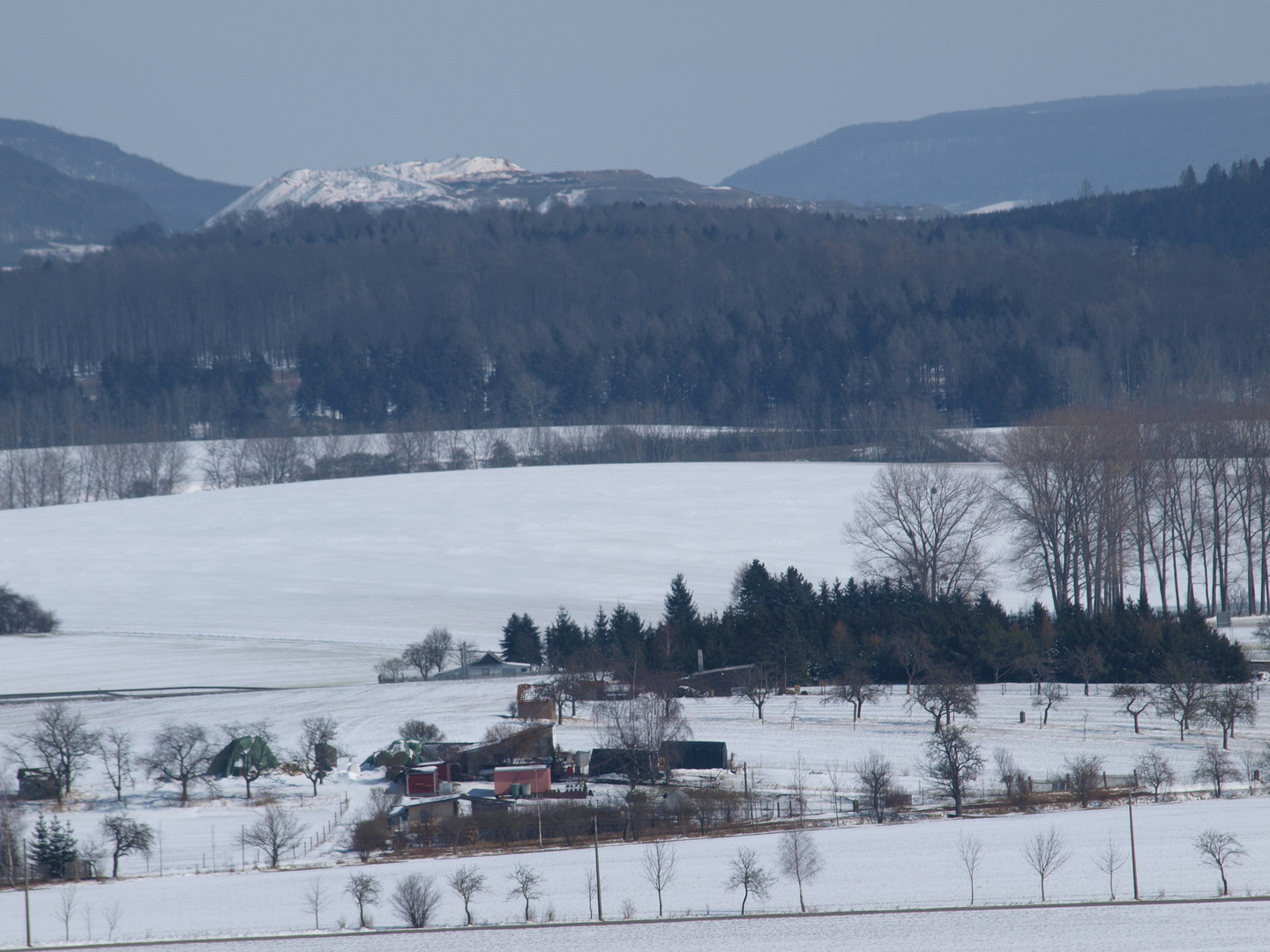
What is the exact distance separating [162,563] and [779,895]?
4479 cm

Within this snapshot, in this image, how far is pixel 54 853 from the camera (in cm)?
2631

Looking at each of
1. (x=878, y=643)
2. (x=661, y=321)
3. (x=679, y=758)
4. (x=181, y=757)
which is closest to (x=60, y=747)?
(x=181, y=757)

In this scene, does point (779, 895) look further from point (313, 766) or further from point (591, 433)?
point (591, 433)

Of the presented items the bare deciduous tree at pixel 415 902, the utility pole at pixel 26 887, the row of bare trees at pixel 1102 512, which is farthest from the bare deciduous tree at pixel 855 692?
the utility pole at pixel 26 887

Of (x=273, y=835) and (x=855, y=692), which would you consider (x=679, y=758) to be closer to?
(x=855, y=692)

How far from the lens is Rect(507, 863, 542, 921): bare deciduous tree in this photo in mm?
23250

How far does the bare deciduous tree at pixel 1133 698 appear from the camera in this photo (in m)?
35.7

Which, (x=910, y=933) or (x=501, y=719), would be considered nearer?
(x=910, y=933)

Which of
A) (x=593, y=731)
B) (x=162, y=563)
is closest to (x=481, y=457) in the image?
(x=162, y=563)

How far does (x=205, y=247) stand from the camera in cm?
17275

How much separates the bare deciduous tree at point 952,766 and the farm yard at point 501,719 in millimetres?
457

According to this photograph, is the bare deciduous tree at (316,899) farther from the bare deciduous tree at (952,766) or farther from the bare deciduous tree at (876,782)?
the bare deciduous tree at (952,766)

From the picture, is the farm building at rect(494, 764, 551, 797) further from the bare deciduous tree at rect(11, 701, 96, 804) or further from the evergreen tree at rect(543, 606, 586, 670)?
the evergreen tree at rect(543, 606, 586, 670)

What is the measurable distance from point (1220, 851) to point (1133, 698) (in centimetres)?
1305
